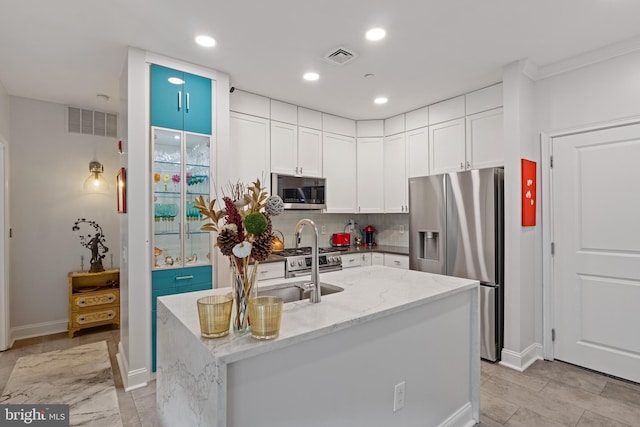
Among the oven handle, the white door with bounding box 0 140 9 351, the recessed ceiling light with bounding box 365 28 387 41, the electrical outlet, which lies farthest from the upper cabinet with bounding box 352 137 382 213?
the white door with bounding box 0 140 9 351

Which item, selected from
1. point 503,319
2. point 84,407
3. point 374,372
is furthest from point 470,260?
point 84,407

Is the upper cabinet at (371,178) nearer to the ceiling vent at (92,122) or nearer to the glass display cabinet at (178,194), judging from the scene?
the glass display cabinet at (178,194)

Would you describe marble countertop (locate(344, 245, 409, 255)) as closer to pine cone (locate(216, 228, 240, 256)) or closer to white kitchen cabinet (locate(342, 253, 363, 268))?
white kitchen cabinet (locate(342, 253, 363, 268))

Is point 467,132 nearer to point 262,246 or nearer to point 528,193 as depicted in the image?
point 528,193

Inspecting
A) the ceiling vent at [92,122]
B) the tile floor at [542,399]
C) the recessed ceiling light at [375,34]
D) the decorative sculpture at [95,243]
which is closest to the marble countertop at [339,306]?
the tile floor at [542,399]

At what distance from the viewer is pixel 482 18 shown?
2.28 meters

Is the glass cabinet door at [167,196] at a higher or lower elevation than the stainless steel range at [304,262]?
higher

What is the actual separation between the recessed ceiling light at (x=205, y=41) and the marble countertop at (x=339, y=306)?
1.90 metres

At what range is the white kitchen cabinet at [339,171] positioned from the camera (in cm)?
432

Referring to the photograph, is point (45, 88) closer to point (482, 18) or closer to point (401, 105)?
point (401, 105)

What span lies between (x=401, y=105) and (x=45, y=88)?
3.93m

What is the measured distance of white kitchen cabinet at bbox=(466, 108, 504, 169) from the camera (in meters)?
3.35

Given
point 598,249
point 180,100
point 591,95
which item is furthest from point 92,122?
point 598,249

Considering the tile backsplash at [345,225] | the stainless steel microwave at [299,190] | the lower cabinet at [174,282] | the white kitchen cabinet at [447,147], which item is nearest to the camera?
the lower cabinet at [174,282]
